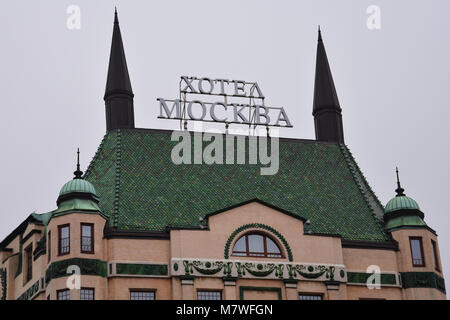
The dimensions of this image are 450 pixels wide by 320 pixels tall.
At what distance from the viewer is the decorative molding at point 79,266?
85000 millimetres

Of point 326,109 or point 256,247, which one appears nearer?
point 256,247

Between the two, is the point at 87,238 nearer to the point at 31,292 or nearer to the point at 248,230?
the point at 31,292

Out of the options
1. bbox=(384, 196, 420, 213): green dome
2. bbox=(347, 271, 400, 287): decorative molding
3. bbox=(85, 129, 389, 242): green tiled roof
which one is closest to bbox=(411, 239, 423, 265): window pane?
bbox=(347, 271, 400, 287): decorative molding

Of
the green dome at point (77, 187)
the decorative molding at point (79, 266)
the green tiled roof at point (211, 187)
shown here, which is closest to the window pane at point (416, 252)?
the green tiled roof at point (211, 187)

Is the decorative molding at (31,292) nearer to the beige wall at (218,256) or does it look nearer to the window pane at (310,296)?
the beige wall at (218,256)

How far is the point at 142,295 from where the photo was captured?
8669 cm

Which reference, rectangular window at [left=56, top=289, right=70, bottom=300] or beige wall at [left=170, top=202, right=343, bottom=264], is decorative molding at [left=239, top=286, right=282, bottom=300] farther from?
rectangular window at [left=56, top=289, right=70, bottom=300]

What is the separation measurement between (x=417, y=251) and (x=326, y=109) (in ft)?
57.4

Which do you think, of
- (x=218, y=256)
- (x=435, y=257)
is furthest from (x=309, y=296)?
(x=435, y=257)

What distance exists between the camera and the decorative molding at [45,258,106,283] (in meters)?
85.0

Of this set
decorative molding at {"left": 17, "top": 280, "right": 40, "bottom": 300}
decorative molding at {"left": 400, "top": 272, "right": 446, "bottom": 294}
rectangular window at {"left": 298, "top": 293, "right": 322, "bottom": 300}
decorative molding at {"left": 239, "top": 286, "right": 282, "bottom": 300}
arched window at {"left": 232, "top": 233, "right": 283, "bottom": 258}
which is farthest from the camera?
decorative molding at {"left": 400, "top": 272, "right": 446, "bottom": 294}

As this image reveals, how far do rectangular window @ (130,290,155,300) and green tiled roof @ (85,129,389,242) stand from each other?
4529 millimetres

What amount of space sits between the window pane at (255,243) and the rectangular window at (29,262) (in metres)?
15.5
